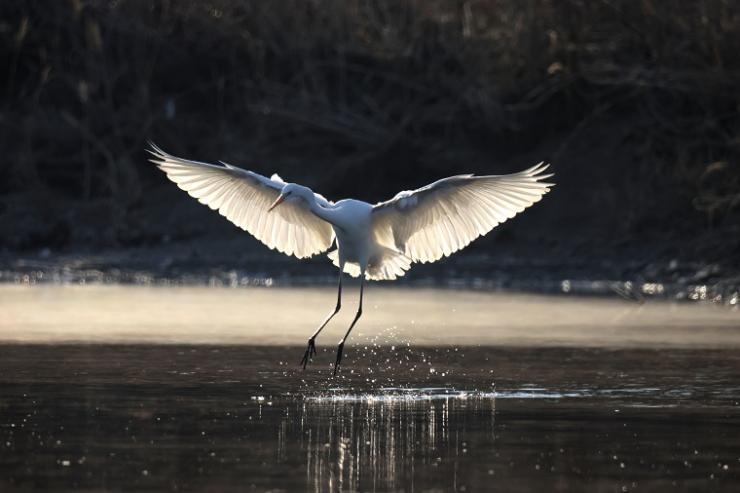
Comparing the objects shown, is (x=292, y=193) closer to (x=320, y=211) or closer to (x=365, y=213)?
(x=320, y=211)

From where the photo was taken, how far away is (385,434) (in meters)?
7.48

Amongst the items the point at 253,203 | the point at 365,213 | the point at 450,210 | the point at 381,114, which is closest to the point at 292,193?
the point at 365,213

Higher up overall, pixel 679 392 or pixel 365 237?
pixel 365 237

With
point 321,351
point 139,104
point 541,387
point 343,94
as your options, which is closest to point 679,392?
point 541,387

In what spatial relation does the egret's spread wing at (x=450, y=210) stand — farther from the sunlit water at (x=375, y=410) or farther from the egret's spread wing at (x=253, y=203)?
the sunlit water at (x=375, y=410)

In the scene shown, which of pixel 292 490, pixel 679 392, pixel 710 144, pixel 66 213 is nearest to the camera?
pixel 292 490

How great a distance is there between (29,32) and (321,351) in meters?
12.2

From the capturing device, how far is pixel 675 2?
15.9 m

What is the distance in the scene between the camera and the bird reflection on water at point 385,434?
6.44 meters

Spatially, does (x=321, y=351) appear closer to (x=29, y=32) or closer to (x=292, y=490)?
(x=292, y=490)

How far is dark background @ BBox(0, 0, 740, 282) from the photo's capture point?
55.6 ft

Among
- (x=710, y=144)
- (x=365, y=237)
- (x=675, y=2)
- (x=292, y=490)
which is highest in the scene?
(x=675, y=2)

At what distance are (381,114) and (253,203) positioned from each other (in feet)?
29.4

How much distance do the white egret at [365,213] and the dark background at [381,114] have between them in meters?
5.79
